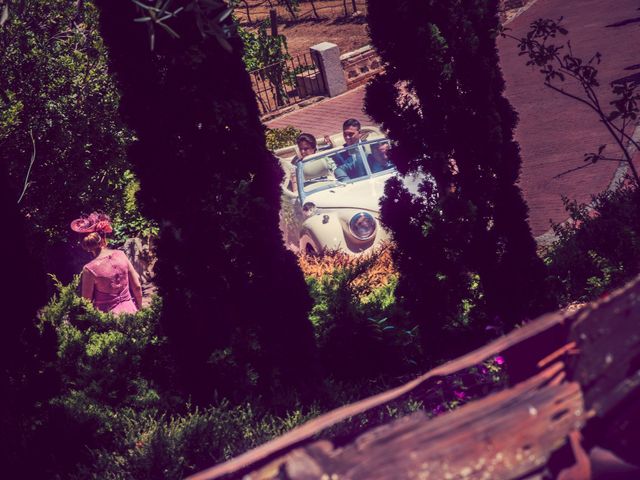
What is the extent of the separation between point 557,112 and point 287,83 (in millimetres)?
8678

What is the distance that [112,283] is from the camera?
7414mm

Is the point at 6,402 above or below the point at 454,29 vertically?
below

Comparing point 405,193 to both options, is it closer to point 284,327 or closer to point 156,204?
point 284,327

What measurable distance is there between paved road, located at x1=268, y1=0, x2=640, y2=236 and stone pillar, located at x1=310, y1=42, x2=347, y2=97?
0.37 m

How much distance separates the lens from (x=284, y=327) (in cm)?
549

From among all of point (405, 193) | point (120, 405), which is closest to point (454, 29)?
point (405, 193)

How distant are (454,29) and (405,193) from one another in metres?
1.36

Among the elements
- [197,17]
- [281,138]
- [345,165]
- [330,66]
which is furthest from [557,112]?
[197,17]

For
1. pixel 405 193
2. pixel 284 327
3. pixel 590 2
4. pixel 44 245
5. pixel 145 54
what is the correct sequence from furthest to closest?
pixel 590 2, pixel 44 245, pixel 405 193, pixel 284 327, pixel 145 54

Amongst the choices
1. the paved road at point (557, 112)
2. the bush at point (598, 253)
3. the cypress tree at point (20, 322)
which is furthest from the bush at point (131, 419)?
the paved road at point (557, 112)

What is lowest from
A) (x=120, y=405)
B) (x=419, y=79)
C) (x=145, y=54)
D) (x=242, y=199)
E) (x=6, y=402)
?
(x=120, y=405)

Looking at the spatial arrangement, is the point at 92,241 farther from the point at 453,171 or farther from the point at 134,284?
the point at 453,171

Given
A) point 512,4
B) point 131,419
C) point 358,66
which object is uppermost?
point 512,4

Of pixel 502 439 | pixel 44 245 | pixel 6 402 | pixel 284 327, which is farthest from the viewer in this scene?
pixel 44 245
